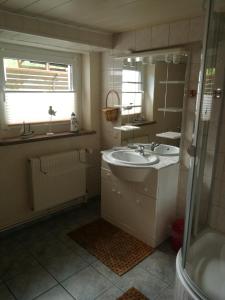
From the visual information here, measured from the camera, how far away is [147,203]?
7.14 ft

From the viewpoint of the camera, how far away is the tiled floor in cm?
173

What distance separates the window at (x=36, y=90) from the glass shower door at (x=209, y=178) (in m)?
1.69

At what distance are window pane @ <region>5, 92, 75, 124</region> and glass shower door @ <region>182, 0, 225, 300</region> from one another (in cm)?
168

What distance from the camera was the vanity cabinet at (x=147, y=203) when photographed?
212 cm

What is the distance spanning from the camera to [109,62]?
107 inches

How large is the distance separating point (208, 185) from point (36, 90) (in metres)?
1.96

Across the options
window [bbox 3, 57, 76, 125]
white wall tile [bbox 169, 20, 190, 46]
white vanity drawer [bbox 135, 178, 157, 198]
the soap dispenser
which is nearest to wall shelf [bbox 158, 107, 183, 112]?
white wall tile [bbox 169, 20, 190, 46]

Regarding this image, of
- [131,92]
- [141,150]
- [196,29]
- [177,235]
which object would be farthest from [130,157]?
[196,29]

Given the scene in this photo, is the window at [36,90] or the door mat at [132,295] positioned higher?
the window at [36,90]

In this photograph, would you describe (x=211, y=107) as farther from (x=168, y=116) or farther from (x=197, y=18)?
(x=197, y=18)

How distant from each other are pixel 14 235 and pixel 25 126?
1135 mm

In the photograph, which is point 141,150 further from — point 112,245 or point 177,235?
point 112,245

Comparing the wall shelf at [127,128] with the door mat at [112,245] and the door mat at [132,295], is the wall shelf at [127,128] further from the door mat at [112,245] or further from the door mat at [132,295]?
the door mat at [132,295]

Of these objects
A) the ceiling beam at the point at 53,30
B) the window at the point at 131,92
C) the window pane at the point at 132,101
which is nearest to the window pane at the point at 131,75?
the window at the point at 131,92
